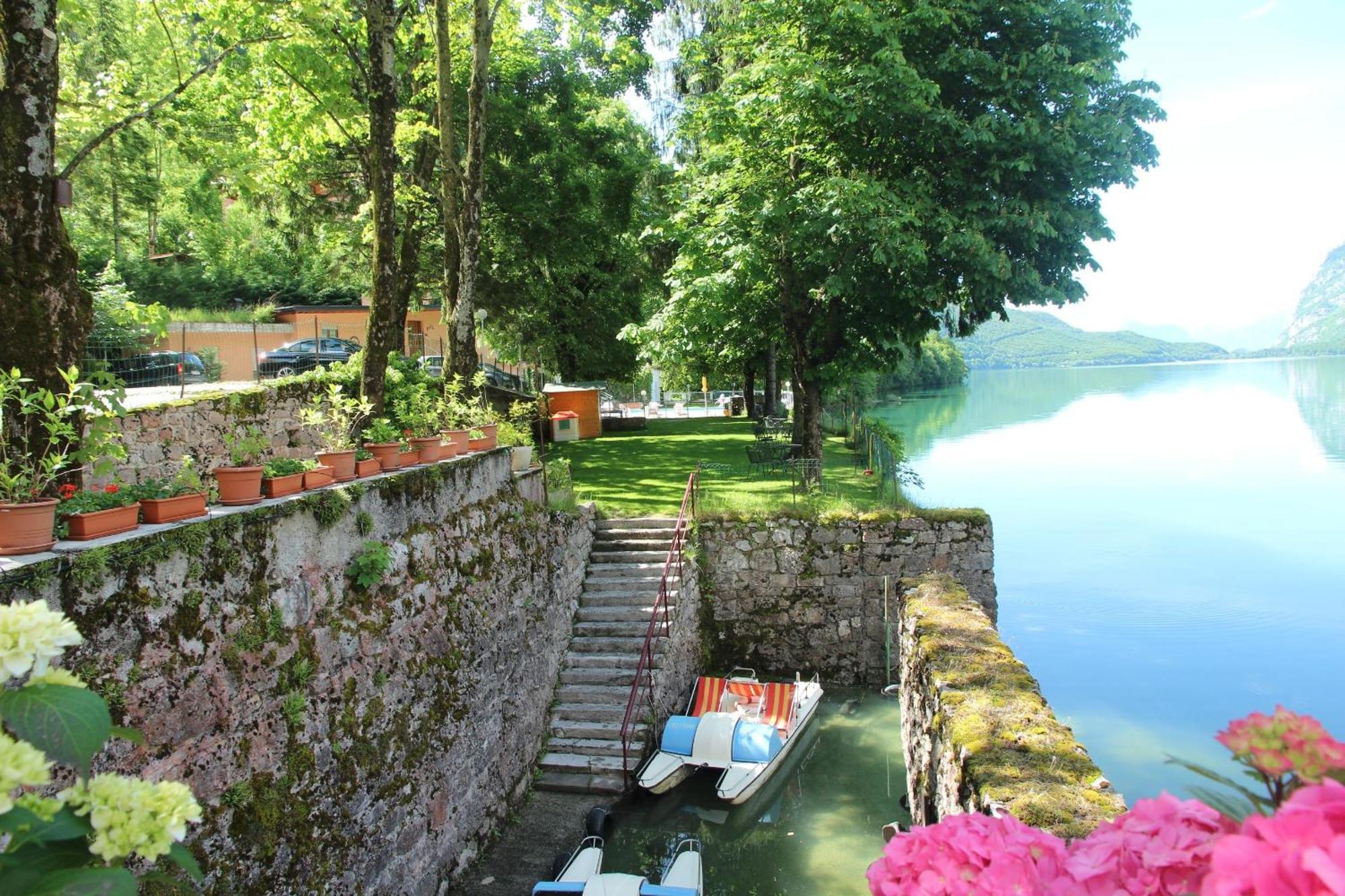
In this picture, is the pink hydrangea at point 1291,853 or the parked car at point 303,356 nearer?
the pink hydrangea at point 1291,853

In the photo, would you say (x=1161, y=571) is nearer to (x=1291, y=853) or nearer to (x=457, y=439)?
(x=457, y=439)

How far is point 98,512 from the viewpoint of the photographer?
4.63 m

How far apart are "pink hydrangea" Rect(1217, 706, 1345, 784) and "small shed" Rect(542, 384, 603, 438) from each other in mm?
23962

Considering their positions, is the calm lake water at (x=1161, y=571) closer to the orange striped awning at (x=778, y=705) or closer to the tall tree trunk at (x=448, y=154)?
the orange striped awning at (x=778, y=705)

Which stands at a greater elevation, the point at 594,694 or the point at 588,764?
the point at 594,694

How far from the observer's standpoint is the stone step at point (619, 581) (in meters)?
12.2

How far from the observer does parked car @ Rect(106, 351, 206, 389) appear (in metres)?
13.5

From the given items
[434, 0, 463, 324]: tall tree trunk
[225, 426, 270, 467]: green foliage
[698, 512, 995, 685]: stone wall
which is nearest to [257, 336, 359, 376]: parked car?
[434, 0, 463, 324]: tall tree trunk

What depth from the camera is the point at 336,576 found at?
6.61 m

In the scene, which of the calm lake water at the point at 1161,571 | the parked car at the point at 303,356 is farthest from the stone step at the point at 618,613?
the parked car at the point at 303,356

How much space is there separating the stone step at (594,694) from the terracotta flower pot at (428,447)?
12.4ft

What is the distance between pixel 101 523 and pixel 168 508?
0.52 meters

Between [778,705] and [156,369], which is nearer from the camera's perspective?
[778,705]

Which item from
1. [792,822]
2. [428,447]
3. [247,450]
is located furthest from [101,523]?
[792,822]
